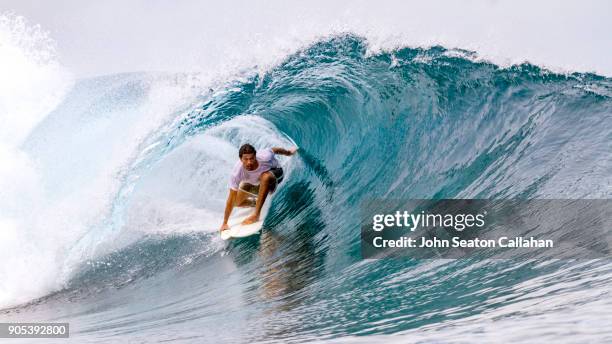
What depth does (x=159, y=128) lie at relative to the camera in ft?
19.8

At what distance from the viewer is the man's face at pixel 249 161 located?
4.45 metres

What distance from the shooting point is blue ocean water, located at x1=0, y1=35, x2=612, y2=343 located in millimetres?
3295

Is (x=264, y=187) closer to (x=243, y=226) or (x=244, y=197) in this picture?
(x=244, y=197)

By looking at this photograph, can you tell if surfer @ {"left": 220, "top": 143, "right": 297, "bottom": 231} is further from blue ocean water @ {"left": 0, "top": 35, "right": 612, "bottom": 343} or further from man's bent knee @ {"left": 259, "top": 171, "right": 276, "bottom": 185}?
blue ocean water @ {"left": 0, "top": 35, "right": 612, "bottom": 343}

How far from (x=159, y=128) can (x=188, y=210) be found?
0.90m

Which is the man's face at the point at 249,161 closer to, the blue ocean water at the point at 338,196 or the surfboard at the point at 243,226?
the surfboard at the point at 243,226

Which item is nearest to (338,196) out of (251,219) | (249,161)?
(251,219)

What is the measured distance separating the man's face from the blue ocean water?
0.77 m

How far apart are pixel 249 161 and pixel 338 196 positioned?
1528 mm

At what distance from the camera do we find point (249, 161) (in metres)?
4.52

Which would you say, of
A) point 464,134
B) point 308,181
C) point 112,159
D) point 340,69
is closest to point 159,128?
point 112,159

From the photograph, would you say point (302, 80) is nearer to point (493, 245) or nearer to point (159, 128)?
point (159, 128)

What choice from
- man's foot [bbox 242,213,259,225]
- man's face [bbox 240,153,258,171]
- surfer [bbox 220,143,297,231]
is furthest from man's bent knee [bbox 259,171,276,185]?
man's foot [bbox 242,213,259,225]

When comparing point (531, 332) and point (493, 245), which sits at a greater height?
point (493, 245)
